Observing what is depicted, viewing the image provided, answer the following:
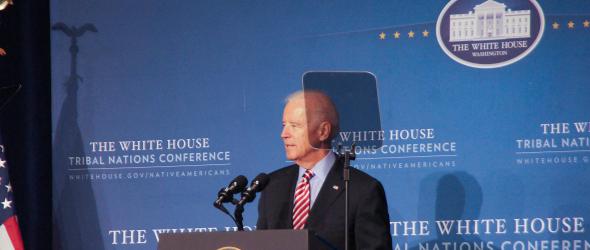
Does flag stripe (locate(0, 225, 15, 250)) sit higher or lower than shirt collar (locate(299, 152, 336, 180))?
lower

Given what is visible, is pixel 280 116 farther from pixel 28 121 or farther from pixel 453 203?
pixel 28 121

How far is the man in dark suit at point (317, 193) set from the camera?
3.85 meters

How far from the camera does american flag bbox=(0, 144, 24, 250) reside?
526 centimetres

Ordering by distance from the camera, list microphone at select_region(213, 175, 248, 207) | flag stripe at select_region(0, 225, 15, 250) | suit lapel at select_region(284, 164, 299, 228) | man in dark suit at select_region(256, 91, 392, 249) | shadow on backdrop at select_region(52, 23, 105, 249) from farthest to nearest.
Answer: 1. shadow on backdrop at select_region(52, 23, 105, 249)
2. flag stripe at select_region(0, 225, 15, 250)
3. suit lapel at select_region(284, 164, 299, 228)
4. man in dark suit at select_region(256, 91, 392, 249)
5. microphone at select_region(213, 175, 248, 207)

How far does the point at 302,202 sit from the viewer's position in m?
4.16

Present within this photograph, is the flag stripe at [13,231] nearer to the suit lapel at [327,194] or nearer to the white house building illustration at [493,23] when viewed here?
the suit lapel at [327,194]

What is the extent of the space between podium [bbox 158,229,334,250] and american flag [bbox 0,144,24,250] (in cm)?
244

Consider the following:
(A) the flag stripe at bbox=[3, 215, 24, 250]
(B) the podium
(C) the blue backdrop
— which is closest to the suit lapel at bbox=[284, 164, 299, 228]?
(C) the blue backdrop

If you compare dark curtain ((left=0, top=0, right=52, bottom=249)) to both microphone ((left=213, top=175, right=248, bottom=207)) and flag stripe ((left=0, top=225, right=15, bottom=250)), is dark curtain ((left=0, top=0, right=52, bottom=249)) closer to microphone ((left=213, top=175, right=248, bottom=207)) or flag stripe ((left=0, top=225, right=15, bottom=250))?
flag stripe ((left=0, top=225, right=15, bottom=250))

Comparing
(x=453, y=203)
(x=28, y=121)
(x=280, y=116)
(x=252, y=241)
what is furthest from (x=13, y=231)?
(x=252, y=241)

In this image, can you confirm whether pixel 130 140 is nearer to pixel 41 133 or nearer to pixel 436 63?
pixel 41 133

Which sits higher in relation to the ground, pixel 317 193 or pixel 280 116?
pixel 280 116

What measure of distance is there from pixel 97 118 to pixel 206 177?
788 millimetres

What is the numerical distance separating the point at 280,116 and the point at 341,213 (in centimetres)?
133
